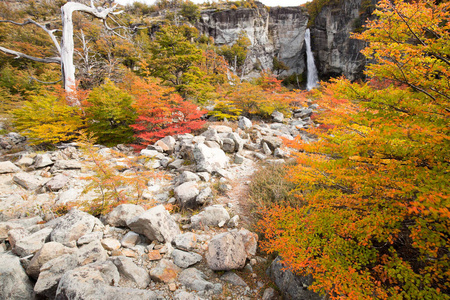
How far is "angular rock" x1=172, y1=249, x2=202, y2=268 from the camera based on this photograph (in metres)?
2.62

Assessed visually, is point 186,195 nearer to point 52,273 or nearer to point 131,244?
point 131,244

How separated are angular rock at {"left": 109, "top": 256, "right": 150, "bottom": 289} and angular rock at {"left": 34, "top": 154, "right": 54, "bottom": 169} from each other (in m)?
4.67

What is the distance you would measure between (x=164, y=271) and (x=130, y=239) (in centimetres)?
87

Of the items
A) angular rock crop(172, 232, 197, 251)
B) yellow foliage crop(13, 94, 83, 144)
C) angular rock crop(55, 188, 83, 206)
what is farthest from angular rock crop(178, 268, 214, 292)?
yellow foliage crop(13, 94, 83, 144)

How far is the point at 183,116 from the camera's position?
7.44 m

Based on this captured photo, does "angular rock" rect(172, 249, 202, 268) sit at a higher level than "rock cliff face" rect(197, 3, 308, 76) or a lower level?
lower

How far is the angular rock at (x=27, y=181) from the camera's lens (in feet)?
14.0

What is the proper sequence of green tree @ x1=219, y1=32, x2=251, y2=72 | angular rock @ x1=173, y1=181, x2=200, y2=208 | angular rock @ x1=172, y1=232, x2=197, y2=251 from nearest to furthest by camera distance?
angular rock @ x1=172, y1=232, x2=197, y2=251
angular rock @ x1=173, y1=181, x2=200, y2=208
green tree @ x1=219, y1=32, x2=251, y2=72

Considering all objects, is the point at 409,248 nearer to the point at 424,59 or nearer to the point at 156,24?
the point at 424,59

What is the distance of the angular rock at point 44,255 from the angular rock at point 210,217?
188 cm

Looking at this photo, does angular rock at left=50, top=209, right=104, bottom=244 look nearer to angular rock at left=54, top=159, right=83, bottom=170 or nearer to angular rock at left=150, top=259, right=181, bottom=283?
angular rock at left=150, top=259, right=181, bottom=283

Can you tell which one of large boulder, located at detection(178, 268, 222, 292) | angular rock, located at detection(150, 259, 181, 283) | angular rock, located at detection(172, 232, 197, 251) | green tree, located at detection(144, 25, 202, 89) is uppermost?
green tree, located at detection(144, 25, 202, 89)

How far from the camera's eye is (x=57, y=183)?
4.33 metres

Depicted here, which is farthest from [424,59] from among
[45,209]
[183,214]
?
[45,209]
